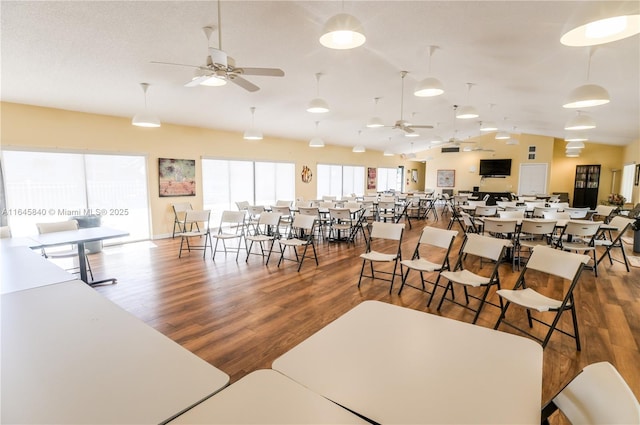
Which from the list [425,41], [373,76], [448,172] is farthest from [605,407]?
[448,172]

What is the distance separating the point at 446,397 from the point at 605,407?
0.42m

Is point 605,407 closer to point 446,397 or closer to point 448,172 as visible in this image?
point 446,397

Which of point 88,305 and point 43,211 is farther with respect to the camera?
point 43,211

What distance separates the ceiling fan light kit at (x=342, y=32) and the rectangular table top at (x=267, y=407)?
2.41 meters

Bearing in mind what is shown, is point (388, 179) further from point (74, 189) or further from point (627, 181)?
point (74, 189)

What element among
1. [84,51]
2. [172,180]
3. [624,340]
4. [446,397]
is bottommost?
[624,340]

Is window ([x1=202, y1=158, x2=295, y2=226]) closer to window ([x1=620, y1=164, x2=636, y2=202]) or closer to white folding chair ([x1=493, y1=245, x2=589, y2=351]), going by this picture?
white folding chair ([x1=493, y1=245, x2=589, y2=351])

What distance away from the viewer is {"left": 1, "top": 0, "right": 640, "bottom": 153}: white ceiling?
313 cm

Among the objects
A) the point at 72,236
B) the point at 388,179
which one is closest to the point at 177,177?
the point at 72,236

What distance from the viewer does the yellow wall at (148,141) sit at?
564 cm

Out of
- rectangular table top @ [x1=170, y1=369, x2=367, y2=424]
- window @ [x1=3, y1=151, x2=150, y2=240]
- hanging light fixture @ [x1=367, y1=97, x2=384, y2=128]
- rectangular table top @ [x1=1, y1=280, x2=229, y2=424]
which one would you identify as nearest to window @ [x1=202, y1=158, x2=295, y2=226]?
window @ [x1=3, y1=151, x2=150, y2=240]

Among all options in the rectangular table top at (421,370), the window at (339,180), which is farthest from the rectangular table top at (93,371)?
the window at (339,180)

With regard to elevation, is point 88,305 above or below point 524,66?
below

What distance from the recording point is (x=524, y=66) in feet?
14.4
